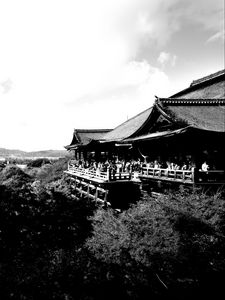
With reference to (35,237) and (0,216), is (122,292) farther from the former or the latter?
(0,216)

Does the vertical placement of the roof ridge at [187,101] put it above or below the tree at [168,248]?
above

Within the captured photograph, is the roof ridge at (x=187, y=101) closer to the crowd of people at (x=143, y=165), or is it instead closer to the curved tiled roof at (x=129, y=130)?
the crowd of people at (x=143, y=165)

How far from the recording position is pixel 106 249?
844 cm

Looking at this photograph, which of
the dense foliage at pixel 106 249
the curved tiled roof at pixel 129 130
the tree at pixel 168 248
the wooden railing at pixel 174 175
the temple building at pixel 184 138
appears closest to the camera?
the dense foliage at pixel 106 249

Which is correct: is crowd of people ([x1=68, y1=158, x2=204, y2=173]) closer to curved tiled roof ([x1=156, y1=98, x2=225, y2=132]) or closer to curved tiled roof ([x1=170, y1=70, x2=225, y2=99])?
curved tiled roof ([x1=156, y1=98, x2=225, y2=132])

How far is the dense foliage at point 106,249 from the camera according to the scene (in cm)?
679

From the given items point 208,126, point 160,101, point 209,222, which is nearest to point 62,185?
point 160,101

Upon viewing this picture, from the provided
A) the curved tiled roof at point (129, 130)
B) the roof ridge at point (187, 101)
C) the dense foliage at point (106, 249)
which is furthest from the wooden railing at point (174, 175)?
the curved tiled roof at point (129, 130)

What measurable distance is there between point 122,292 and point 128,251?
1.38m

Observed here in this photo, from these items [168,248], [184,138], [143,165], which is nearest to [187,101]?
[184,138]

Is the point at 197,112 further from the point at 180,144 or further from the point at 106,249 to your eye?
the point at 106,249

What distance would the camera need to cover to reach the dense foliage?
6789mm

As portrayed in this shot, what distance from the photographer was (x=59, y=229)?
7.77m

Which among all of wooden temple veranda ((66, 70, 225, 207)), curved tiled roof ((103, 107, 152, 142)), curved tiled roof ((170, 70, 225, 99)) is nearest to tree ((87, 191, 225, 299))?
wooden temple veranda ((66, 70, 225, 207))
